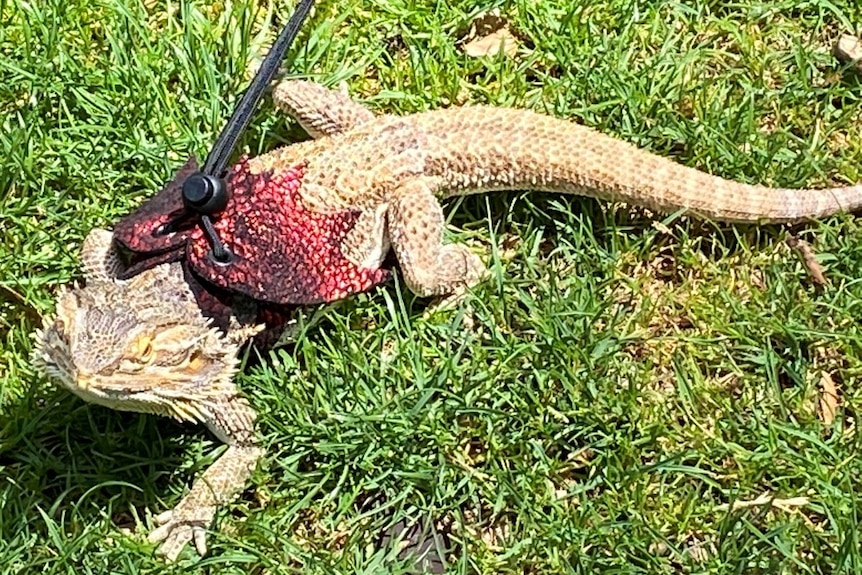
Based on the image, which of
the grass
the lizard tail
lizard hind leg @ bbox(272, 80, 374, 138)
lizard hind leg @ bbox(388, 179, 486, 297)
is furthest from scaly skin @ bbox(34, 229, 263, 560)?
the lizard tail

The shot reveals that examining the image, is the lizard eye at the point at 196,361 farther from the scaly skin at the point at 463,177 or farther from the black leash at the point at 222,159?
the scaly skin at the point at 463,177

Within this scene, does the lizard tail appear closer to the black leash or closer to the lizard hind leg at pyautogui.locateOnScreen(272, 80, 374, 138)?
the lizard hind leg at pyautogui.locateOnScreen(272, 80, 374, 138)

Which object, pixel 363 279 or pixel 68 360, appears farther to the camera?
pixel 363 279

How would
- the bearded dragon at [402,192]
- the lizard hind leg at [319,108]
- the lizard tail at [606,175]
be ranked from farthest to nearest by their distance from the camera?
the lizard hind leg at [319,108]
the lizard tail at [606,175]
the bearded dragon at [402,192]

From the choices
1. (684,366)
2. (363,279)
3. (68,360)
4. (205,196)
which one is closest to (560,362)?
(684,366)

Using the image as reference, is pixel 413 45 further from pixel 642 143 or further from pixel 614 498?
pixel 614 498

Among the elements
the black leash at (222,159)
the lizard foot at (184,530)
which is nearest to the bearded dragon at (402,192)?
the lizard foot at (184,530)

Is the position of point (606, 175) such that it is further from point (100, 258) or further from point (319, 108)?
point (100, 258)
